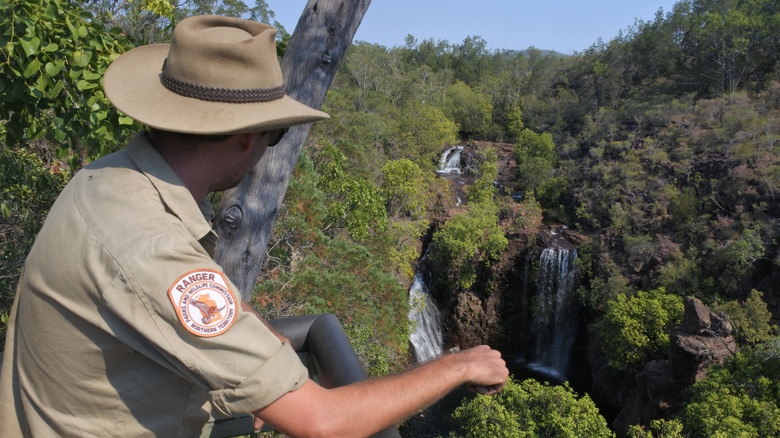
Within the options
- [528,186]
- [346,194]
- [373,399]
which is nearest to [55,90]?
[373,399]

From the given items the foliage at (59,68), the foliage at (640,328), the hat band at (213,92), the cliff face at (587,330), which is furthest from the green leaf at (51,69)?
the foliage at (640,328)

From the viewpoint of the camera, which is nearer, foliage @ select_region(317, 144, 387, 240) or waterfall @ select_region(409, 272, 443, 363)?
foliage @ select_region(317, 144, 387, 240)

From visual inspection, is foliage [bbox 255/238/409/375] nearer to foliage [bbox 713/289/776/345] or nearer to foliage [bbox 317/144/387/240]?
foliage [bbox 317/144/387/240]

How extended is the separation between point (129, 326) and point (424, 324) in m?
22.8

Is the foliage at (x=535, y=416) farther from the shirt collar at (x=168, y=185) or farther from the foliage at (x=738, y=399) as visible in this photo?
the shirt collar at (x=168, y=185)

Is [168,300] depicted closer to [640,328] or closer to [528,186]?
[640,328]

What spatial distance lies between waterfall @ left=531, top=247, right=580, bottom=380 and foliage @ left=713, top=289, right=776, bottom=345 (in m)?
6.63

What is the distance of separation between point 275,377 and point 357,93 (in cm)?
3887

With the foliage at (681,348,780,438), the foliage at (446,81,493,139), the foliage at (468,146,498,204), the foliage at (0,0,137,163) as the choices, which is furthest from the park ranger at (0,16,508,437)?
the foliage at (446,81,493,139)

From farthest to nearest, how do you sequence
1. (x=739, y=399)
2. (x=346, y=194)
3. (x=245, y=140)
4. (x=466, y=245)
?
(x=466, y=245) → (x=346, y=194) → (x=739, y=399) → (x=245, y=140)

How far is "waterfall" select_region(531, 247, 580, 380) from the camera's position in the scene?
22859 millimetres

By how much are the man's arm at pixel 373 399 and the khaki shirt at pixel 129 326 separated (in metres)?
0.06

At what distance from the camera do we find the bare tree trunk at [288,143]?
82.1 inches

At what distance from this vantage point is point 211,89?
45.4 inches
